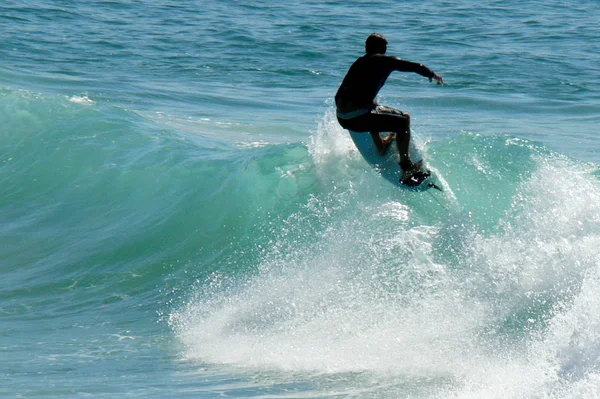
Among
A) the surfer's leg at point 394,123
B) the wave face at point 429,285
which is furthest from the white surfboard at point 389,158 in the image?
the wave face at point 429,285

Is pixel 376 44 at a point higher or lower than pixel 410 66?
higher

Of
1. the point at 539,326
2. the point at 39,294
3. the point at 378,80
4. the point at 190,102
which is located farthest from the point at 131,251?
the point at 190,102

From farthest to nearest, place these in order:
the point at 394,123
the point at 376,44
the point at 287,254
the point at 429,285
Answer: the point at 287,254, the point at 429,285, the point at 394,123, the point at 376,44

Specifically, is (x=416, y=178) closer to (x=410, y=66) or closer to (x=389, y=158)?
(x=389, y=158)

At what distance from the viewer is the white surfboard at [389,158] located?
9.09 meters

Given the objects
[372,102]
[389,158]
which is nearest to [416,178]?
[389,158]

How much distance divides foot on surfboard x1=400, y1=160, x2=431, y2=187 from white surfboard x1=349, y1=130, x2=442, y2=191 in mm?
51

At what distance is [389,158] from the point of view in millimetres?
9172

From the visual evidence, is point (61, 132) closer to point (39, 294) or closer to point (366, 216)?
point (39, 294)

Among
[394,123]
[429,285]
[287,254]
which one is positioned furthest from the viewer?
[287,254]

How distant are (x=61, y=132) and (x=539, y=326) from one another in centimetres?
917

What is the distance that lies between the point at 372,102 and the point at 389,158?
792mm

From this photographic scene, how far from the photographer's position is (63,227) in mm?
12211

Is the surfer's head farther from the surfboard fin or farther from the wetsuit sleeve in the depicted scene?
the surfboard fin
